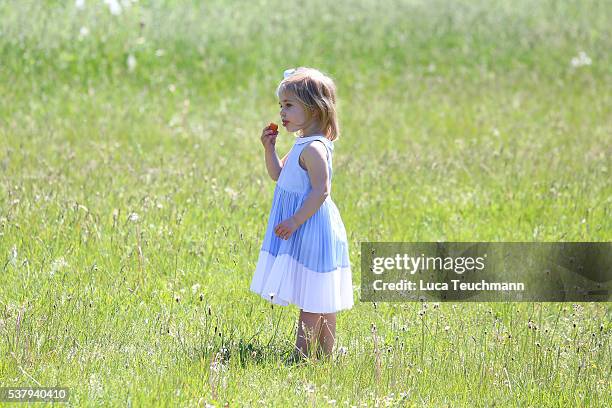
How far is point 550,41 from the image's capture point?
17328 millimetres

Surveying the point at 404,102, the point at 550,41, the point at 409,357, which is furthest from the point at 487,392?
the point at 550,41

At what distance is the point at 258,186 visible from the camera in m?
8.77

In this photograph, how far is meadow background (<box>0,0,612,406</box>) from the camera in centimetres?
511

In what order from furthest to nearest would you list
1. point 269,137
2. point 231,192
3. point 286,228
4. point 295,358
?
point 231,192, point 269,137, point 295,358, point 286,228

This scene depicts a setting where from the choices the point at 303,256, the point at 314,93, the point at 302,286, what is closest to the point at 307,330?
the point at 302,286

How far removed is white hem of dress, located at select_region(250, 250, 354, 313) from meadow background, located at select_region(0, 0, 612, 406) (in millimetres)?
312

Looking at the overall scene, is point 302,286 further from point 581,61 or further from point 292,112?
point 581,61

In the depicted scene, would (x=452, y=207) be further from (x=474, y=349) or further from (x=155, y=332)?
(x=155, y=332)

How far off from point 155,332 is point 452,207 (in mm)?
3995

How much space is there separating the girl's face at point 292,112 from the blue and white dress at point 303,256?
98mm

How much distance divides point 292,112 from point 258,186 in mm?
3411

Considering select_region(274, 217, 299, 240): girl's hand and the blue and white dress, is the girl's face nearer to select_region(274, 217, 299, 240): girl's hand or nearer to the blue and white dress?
the blue and white dress

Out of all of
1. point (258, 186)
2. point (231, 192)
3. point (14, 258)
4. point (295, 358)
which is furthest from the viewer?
point (258, 186)

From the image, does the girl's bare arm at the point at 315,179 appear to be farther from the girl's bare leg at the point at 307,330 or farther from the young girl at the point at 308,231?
the girl's bare leg at the point at 307,330
